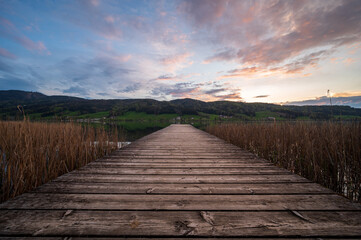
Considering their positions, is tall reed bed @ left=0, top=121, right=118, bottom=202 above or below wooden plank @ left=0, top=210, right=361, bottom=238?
above

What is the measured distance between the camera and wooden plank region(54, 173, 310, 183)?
1675 mm

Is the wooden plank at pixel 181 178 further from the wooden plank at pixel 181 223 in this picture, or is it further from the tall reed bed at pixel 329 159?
the tall reed bed at pixel 329 159

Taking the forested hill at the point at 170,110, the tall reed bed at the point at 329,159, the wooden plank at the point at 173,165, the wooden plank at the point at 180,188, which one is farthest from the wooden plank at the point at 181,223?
the forested hill at the point at 170,110

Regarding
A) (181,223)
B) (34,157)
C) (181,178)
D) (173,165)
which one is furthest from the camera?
→ (173,165)

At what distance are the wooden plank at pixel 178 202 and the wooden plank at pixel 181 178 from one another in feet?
1.15

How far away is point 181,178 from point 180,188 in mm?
285

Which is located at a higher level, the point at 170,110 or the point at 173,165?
the point at 170,110

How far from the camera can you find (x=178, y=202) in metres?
1.22

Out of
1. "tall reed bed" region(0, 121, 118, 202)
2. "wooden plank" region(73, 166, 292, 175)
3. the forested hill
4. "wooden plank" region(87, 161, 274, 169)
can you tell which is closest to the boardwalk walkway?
"wooden plank" region(73, 166, 292, 175)

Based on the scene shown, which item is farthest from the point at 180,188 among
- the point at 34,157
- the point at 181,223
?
the point at 34,157

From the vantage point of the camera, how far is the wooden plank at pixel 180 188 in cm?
140

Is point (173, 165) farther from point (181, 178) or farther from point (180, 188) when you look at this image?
point (180, 188)

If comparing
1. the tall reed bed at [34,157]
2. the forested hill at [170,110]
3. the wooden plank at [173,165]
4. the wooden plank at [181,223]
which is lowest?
the wooden plank at [173,165]

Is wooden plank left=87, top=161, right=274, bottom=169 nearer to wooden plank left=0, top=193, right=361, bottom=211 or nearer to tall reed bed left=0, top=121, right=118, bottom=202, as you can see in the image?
tall reed bed left=0, top=121, right=118, bottom=202
